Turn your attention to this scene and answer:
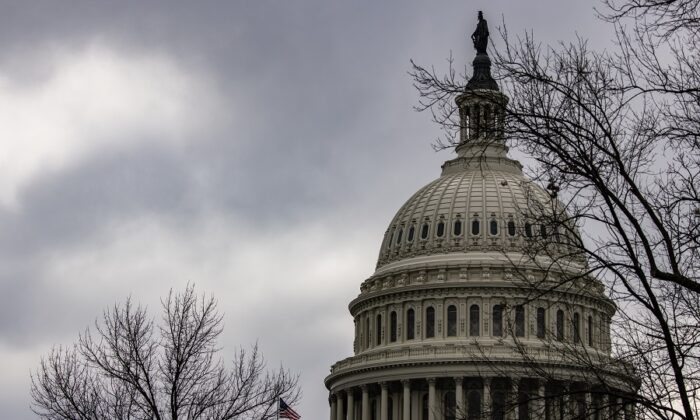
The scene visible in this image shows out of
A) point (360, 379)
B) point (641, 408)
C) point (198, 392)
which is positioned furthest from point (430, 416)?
point (641, 408)

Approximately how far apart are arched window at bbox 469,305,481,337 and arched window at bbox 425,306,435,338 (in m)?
3.45

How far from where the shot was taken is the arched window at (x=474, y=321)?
372 ft

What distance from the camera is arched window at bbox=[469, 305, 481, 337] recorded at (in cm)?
11331

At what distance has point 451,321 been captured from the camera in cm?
11525

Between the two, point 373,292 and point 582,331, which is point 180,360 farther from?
point 373,292

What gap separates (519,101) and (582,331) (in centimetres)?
8509

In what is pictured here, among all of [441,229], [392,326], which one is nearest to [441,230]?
[441,229]

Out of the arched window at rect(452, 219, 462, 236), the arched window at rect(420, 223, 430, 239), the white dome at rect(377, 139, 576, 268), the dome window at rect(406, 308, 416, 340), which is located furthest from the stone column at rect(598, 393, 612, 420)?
the arched window at rect(420, 223, 430, 239)

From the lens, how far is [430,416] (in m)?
111

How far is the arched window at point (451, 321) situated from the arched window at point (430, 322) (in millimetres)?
1403

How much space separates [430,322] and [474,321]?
413cm

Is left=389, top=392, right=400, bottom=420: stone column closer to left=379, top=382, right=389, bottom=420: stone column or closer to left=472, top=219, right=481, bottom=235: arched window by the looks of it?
left=379, top=382, right=389, bottom=420: stone column

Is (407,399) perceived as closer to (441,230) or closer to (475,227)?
(441,230)

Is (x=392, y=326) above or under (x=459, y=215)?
under
